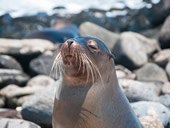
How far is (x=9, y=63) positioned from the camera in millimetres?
6953

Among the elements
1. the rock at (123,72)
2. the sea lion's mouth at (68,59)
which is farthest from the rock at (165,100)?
the sea lion's mouth at (68,59)

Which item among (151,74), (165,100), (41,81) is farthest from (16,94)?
(151,74)

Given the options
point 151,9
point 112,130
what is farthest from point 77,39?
point 151,9

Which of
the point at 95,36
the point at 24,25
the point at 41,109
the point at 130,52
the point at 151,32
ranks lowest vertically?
the point at 130,52

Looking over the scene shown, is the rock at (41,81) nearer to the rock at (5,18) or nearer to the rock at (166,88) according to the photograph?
the rock at (5,18)

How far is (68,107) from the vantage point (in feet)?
6.06

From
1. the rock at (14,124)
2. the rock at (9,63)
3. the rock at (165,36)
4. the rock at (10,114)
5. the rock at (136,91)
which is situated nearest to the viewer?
the rock at (14,124)

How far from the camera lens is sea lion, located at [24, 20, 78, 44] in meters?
6.39

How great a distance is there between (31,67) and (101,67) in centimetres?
529

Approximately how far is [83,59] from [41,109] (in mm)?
2257

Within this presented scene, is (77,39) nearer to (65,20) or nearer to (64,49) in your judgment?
(64,49)

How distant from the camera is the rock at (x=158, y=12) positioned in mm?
9520

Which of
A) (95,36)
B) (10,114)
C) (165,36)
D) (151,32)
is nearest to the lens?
(10,114)

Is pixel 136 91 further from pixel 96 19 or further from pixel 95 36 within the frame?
pixel 96 19
